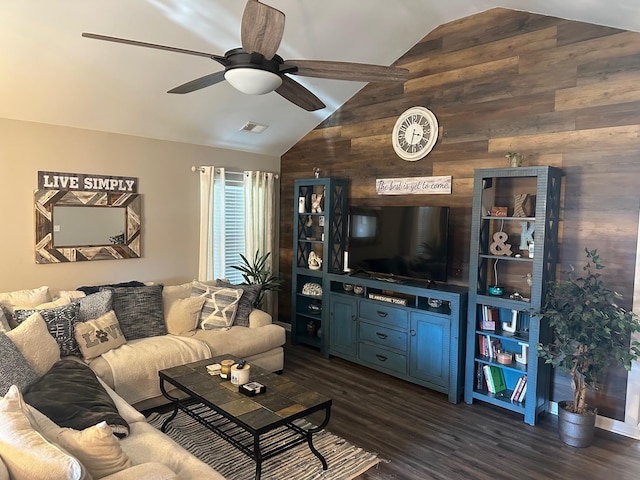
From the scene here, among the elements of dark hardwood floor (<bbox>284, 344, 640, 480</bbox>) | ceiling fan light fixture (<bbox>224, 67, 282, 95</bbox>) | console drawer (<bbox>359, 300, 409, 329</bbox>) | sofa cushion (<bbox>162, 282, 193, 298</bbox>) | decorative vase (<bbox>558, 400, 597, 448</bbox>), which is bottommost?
dark hardwood floor (<bbox>284, 344, 640, 480</bbox>)

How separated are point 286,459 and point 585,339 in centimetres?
221

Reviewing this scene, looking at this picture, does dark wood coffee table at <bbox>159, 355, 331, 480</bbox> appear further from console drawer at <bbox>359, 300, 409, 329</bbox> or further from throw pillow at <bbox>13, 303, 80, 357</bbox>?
console drawer at <bbox>359, 300, 409, 329</bbox>

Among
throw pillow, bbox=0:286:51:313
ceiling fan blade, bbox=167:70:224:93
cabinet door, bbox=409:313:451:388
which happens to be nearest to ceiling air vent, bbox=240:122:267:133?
ceiling fan blade, bbox=167:70:224:93

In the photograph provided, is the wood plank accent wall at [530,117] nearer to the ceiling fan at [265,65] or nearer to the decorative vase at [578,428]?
the decorative vase at [578,428]

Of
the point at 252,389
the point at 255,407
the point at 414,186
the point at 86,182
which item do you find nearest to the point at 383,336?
the point at 414,186

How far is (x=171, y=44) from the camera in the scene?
3.54m

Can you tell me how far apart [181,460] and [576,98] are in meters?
3.74

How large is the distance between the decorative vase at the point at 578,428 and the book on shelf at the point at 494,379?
2.11ft

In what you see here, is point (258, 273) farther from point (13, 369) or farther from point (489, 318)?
point (13, 369)

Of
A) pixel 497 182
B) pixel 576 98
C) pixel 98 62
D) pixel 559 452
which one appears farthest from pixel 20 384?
pixel 576 98

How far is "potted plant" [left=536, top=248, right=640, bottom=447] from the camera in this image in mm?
2996

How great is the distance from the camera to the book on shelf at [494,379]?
377cm

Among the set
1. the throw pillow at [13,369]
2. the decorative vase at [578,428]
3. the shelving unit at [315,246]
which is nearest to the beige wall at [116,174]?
the shelving unit at [315,246]

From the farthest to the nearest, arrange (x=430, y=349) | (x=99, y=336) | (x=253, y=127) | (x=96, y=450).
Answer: (x=253, y=127) → (x=430, y=349) → (x=99, y=336) → (x=96, y=450)
